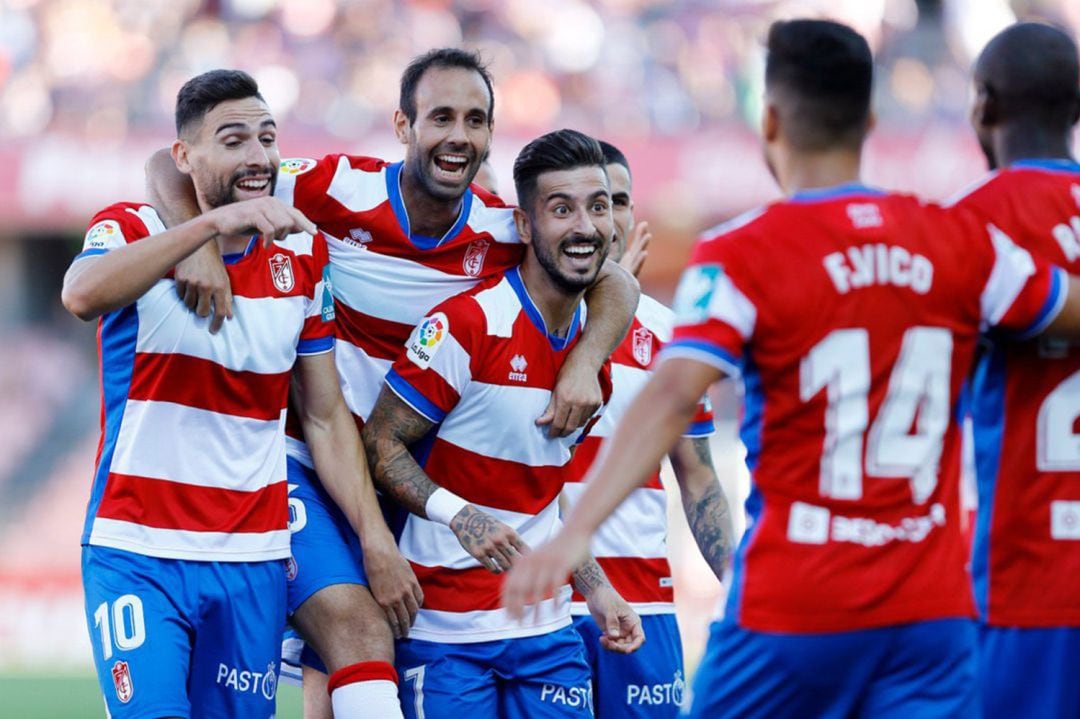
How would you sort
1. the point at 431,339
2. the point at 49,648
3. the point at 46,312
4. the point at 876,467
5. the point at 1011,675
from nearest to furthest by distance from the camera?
1. the point at 876,467
2. the point at 1011,675
3. the point at 431,339
4. the point at 49,648
5. the point at 46,312

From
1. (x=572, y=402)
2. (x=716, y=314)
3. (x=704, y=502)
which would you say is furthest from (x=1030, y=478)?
(x=704, y=502)

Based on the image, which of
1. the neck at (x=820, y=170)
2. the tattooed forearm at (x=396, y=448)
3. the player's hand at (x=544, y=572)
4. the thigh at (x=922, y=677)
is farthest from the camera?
the tattooed forearm at (x=396, y=448)

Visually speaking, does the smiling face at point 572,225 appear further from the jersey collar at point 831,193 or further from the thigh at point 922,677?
the thigh at point 922,677

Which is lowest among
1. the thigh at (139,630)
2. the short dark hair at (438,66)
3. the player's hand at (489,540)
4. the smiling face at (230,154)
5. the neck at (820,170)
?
the thigh at (139,630)

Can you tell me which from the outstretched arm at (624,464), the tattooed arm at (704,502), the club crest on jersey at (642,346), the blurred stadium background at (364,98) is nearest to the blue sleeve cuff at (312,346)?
the club crest on jersey at (642,346)

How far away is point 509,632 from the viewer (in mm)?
5691

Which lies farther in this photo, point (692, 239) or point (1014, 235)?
point (692, 239)

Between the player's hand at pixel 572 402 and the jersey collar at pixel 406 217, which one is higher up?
the jersey collar at pixel 406 217

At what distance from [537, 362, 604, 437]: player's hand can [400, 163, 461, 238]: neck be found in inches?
30.1

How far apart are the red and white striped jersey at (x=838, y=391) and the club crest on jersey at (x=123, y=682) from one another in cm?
221

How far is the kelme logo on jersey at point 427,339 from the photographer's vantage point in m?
5.54

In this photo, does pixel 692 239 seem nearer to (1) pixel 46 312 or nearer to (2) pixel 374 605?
(1) pixel 46 312

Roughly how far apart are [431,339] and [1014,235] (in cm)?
213

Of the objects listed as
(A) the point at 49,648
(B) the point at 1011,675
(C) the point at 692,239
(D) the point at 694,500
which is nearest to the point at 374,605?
(D) the point at 694,500
